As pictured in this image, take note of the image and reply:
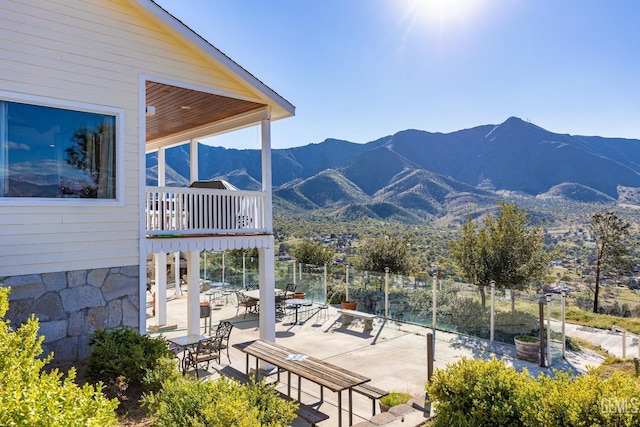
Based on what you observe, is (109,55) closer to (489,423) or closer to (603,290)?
(489,423)

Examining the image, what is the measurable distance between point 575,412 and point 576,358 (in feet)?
23.5

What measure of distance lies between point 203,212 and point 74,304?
266cm

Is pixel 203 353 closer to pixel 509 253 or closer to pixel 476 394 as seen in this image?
pixel 476 394

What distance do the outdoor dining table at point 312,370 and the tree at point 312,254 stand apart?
1191 centimetres

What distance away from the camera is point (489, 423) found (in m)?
3.89

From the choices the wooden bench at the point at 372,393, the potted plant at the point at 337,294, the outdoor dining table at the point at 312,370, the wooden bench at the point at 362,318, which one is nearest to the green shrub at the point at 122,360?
the outdoor dining table at the point at 312,370

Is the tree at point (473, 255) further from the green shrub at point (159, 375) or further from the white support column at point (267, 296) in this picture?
the green shrub at point (159, 375)

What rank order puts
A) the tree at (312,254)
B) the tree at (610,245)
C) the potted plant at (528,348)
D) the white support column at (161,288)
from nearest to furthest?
the potted plant at (528,348)
the white support column at (161,288)
the tree at (312,254)
the tree at (610,245)

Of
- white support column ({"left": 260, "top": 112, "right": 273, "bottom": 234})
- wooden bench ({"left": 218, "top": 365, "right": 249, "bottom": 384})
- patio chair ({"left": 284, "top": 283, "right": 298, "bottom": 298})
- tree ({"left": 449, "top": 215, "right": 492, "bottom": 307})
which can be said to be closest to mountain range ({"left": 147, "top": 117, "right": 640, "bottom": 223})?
patio chair ({"left": 284, "top": 283, "right": 298, "bottom": 298})

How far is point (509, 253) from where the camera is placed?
1193cm

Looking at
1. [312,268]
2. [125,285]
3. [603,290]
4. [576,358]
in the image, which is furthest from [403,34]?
[603,290]

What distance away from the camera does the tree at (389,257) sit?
16.2 m

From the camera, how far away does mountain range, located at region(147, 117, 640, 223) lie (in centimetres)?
6225

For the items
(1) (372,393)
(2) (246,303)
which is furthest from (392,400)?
(2) (246,303)
